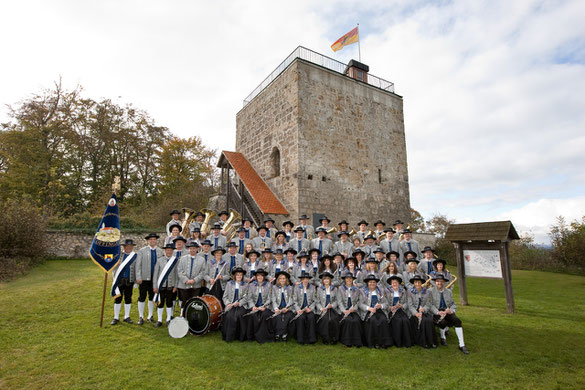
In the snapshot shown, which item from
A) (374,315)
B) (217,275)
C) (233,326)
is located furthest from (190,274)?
(374,315)

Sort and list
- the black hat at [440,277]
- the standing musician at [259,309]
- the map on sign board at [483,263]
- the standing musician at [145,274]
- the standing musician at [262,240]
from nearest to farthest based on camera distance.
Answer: the standing musician at [259,309] < the black hat at [440,277] < the standing musician at [145,274] < the map on sign board at [483,263] < the standing musician at [262,240]

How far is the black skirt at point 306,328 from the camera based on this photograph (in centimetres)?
602

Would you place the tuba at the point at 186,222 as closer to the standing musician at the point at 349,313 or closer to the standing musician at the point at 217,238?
the standing musician at the point at 217,238

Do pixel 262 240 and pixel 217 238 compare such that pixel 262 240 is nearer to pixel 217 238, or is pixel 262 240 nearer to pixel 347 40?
pixel 217 238

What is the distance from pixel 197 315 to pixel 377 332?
A: 12.0 ft

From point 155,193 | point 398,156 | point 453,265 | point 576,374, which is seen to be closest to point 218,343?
point 576,374

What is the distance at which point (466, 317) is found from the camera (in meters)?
7.89

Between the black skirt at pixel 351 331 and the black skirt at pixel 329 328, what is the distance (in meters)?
0.11

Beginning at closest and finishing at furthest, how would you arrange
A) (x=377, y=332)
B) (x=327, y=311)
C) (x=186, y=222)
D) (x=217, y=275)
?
(x=377, y=332) < (x=327, y=311) < (x=217, y=275) < (x=186, y=222)

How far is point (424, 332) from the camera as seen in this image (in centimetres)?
592

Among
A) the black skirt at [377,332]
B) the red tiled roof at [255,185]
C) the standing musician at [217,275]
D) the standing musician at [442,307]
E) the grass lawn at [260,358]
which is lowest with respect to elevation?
the grass lawn at [260,358]

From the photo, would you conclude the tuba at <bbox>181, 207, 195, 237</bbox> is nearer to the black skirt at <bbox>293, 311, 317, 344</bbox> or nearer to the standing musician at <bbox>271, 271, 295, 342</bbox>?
the standing musician at <bbox>271, 271, 295, 342</bbox>

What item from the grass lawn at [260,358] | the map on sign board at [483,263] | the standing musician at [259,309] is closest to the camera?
the grass lawn at [260,358]

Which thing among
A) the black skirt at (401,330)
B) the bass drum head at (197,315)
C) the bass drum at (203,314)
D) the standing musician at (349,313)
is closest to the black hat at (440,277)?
the black skirt at (401,330)
